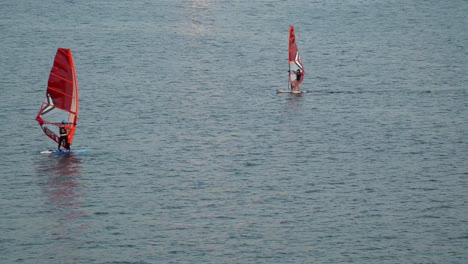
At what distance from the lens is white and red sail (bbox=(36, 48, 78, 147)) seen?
9238 cm

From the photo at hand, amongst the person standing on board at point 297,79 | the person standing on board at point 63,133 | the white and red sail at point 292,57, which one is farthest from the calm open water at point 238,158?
the white and red sail at point 292,57

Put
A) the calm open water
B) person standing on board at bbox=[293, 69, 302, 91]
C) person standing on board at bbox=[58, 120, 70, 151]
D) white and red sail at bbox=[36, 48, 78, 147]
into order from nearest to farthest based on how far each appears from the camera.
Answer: the calm open water < person standing on board at bbox=[58, 120, 70, 151] < white and red sail at bbox=[36, 48, 78, 147] < person standing on board at bbox=[293, 69, 302, 91]

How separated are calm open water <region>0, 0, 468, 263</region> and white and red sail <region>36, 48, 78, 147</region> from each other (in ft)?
11.7

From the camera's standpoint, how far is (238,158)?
9425cm

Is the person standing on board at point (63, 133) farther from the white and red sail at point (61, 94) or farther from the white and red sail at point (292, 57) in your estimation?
the white and red sail at point (292, 57)

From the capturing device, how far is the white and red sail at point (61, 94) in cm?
9238

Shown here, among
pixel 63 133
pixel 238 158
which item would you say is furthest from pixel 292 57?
pixel 63 133

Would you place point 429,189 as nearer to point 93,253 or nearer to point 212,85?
point 93,253

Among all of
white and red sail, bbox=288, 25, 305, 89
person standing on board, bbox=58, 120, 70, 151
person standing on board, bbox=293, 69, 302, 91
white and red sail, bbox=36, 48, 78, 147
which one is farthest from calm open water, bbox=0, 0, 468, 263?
white and red sail, bbox=36, 48, 78, 147

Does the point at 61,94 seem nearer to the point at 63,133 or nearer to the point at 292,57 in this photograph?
the point at 63,133

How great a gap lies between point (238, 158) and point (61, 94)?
16414 mm

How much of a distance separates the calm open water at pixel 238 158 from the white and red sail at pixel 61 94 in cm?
357

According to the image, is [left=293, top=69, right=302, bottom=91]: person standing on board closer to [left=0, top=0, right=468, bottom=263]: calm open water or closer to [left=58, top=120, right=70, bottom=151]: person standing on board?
[left=0, top=0, right=468, bottom=263]: calm open water

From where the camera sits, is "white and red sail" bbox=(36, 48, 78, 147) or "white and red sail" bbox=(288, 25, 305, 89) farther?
"white and red sail" bbox=(288, 25, 305, 89)
